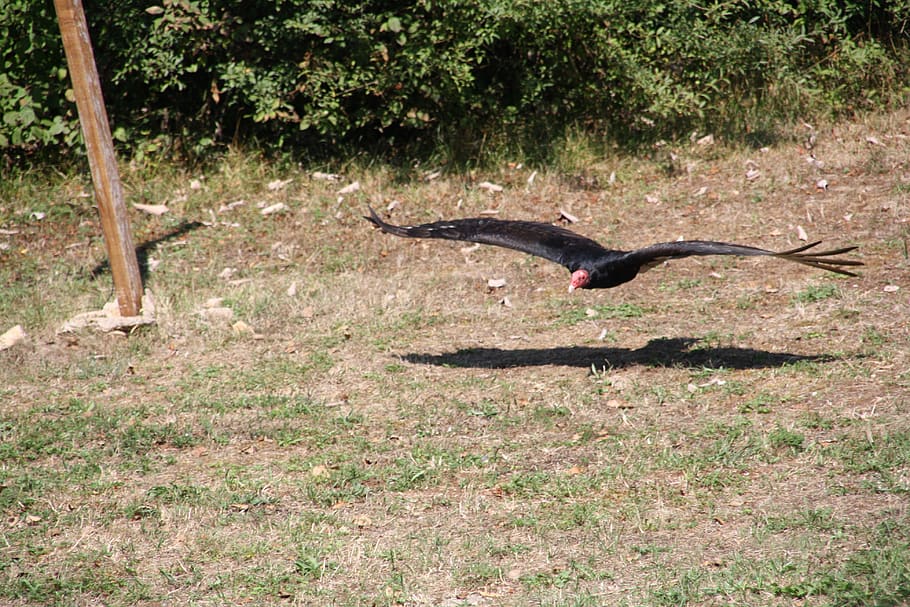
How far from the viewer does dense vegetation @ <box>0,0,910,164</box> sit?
32.1 ft

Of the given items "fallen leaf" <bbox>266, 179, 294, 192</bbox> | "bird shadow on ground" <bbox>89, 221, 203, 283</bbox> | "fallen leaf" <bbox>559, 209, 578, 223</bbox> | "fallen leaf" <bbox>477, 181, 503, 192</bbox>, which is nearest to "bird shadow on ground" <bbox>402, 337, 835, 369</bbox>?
"fallen leaf" <bbox>559, 209, 578, 223</bbox>

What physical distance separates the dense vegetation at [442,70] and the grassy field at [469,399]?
0.73 meters

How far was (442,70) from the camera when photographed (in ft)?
32.4

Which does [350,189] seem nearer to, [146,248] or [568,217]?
[146,248]

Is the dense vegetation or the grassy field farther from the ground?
the dense vegetation

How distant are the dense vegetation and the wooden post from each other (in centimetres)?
238

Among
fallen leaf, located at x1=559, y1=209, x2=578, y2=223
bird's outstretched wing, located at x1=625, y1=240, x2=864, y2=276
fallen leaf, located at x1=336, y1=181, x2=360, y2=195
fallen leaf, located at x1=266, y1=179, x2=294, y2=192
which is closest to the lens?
bird's outstretched wing, located at x1=625, y1=240, x2=864, y2=276

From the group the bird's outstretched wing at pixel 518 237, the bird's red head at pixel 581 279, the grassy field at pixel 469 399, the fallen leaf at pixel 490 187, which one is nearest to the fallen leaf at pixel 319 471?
the grassy field at pixel 469 399

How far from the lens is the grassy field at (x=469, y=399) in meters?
4.10

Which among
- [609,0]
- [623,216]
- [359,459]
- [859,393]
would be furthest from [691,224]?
[359,459]

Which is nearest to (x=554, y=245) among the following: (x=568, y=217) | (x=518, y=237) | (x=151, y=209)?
(x=518, y=237)

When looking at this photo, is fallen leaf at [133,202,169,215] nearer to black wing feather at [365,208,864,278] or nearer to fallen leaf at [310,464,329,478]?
black wing feather at [365,208,864,278]

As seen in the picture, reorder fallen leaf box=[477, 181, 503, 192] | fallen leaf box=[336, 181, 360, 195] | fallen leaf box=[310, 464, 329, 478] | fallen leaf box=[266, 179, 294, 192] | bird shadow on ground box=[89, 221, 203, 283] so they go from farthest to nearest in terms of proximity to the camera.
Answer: fallen leaf box=[266, 179, 294, 192] < fallen leaf box=[336, 181, 360, 195] < fallen leaf box=[477, 181, 503, 192] < bird shadow on ground box=[89, 221, 203, 283] < fallen leaf box=[310, 464, 329, 478]

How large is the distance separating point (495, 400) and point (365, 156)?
5613 millimetres
